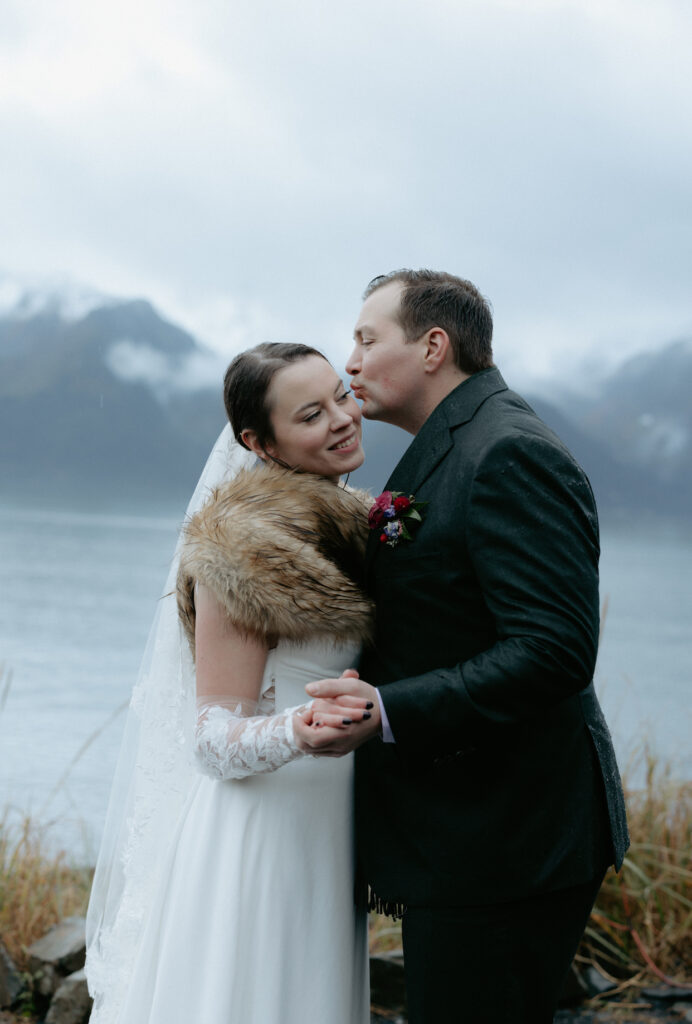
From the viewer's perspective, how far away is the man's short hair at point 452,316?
216cm

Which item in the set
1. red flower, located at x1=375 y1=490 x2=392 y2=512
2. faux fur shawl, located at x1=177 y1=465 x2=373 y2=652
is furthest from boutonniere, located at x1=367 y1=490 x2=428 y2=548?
faux fur shawl, located at x1=177 y1=465 x2=373 y2=652

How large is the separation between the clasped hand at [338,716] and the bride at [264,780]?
0.03 m

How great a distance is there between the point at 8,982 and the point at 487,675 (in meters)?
2.51

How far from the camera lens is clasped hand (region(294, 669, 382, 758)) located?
1801 mm

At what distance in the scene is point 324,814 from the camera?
6.98 feet

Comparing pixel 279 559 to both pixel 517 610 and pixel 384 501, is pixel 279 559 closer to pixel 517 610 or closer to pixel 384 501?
pixel 384 501

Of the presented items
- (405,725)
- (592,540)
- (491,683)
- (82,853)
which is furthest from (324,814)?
(82,853)

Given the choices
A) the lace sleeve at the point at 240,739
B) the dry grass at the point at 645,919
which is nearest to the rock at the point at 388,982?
the dry grass at the point at 645,919

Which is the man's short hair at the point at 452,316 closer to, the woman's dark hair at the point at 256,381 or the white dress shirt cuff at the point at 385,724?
the woman's dark hair at the point at 256,381

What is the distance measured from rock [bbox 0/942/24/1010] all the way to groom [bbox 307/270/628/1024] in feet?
6.28

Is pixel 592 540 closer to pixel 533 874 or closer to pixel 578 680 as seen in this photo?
pixel 578 680

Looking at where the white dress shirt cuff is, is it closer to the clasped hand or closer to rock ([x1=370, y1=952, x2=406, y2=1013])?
the clasped hand

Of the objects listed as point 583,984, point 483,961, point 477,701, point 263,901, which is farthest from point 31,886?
point 477,701

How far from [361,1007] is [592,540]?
114 cm
